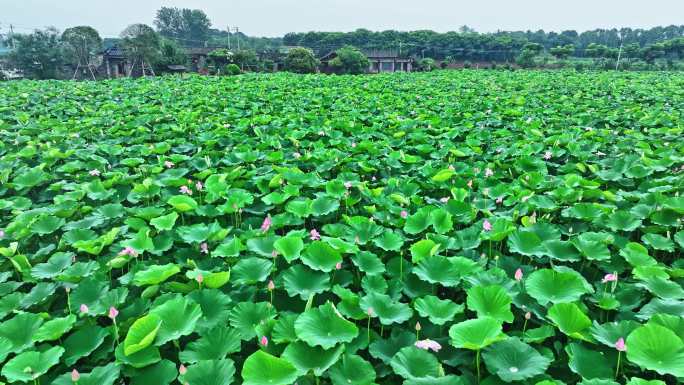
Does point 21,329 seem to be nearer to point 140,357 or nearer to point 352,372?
point 140,357

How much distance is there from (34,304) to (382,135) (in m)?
3.85

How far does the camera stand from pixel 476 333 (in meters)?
1.48

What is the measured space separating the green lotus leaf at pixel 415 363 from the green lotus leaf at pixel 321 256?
0.58 m

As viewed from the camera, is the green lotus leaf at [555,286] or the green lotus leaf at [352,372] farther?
the green lotus leaf at [555,286]

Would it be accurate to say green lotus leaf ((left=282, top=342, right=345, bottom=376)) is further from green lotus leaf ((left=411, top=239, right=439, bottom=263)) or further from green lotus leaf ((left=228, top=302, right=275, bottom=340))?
green lotus leaf ((left=411, top=239, right=439, bottom=263))

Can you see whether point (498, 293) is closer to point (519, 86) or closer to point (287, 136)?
point (287, 136)

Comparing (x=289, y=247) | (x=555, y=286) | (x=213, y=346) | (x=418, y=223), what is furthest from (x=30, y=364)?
(x=555, y=286)

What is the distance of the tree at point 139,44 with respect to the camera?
23875mm

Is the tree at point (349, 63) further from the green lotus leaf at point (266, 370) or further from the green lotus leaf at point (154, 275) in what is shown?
the green lotus leaf at point (266, 370)

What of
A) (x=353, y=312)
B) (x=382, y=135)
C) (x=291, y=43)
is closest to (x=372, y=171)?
(x=382, y=135)

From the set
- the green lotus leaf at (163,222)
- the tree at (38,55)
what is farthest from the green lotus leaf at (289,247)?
the tree at (38,55)

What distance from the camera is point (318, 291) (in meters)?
1.89

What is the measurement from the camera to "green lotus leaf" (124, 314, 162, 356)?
1452mm

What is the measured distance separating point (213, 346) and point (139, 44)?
1030 inches
